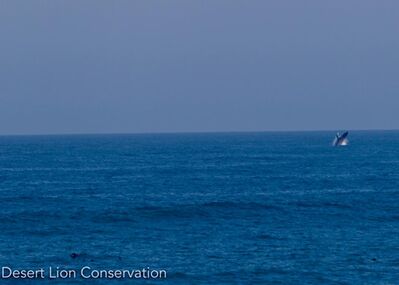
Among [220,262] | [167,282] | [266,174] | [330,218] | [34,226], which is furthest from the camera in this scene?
[266,174]

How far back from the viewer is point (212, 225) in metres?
62.1

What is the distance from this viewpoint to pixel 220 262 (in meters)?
47.2

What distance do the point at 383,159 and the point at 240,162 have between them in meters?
24.4

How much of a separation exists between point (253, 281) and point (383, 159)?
103998 mm

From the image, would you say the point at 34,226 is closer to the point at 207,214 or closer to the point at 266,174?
the point at 207,214

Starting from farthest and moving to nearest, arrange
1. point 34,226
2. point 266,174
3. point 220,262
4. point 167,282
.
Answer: point 266,174, point 34,226, point 220,262, point 167,282

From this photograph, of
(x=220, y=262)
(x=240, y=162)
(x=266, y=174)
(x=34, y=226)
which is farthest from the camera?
(x=240, y=162)

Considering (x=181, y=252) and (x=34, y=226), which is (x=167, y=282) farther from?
(x=34, y=226)

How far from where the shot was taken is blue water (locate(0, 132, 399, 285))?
46.3 m

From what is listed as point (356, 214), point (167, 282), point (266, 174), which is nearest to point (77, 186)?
point (266, 174)

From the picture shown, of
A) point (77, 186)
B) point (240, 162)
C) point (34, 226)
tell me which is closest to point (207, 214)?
point (34, 226)

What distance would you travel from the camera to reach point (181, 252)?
5003cm

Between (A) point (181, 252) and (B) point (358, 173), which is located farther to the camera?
(B) point (358, 173)

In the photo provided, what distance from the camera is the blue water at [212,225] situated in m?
46.3
